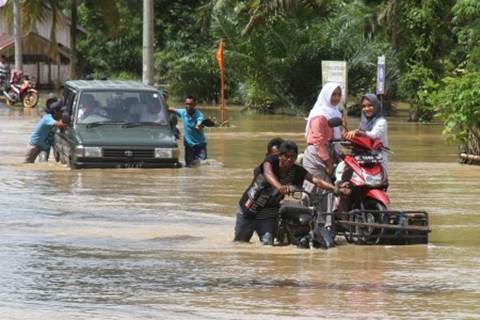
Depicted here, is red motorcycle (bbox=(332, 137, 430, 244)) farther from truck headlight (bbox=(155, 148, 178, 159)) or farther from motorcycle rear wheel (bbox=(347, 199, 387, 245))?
truck headlight (bbox=(155, 148, 178, 159))

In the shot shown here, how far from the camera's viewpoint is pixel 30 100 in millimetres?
48750

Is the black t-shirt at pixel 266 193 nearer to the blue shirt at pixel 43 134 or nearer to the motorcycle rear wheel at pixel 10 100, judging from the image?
the blue shirt at pixel 43 134

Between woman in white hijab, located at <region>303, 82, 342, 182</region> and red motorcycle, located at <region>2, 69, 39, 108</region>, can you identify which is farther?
red motorcycle, located at <region>2, 69, 39, 108</region>

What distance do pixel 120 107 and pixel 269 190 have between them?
10.5m

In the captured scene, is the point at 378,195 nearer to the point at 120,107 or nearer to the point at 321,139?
the point at 321,139

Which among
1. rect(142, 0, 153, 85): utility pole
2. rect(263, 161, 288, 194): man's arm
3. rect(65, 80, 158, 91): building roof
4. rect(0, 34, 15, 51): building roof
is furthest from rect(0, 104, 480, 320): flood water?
rect(0, 34, 15, 51): building roof

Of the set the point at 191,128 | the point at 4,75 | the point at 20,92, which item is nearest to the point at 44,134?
the point at 191,128

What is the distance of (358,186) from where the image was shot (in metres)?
14.5

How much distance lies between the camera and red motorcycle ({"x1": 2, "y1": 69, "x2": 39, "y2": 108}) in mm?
48750

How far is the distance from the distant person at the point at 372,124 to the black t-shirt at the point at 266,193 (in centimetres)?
86

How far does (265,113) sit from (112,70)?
1781cm

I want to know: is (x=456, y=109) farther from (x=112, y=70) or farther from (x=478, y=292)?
(x=112, y=70)

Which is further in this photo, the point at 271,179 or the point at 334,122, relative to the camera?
the point at 334,122

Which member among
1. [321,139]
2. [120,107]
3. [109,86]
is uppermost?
[109,86]
